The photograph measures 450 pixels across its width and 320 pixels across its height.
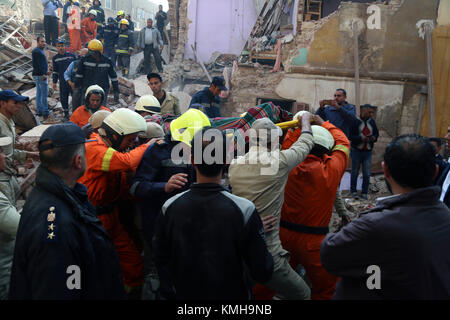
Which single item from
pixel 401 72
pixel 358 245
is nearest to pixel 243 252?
pixel 358 245

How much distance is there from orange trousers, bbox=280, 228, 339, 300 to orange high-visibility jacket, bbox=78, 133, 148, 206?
4.97 ft

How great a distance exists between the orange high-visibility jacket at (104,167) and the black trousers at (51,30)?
37.0ft

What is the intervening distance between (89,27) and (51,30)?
1330mm

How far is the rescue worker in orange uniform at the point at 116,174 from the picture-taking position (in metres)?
2.66

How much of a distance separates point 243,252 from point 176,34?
14.4m

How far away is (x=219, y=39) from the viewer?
14.4 m

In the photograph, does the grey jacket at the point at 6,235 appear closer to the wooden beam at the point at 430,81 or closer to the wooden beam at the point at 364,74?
the wooden beam at the point at 364,74

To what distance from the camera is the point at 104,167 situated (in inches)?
104

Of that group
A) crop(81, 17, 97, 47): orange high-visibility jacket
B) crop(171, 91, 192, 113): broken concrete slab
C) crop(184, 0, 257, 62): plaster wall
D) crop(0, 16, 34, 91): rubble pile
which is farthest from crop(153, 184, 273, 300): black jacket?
crop(184, 0, 257, 62): plaster wall

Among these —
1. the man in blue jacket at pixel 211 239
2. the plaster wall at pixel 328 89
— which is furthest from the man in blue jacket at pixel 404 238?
the plaster wall at pixel 328 89

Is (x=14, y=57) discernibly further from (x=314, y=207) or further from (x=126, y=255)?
(x=314, y=207)

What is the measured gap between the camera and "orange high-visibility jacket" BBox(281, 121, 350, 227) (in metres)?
2.77

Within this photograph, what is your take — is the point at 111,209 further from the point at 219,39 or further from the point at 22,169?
the point at 219,39

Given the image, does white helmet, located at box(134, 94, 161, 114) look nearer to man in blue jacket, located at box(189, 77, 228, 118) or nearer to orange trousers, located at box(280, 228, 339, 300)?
man in blue jacket, located at box(189, 77, 228, 118)
